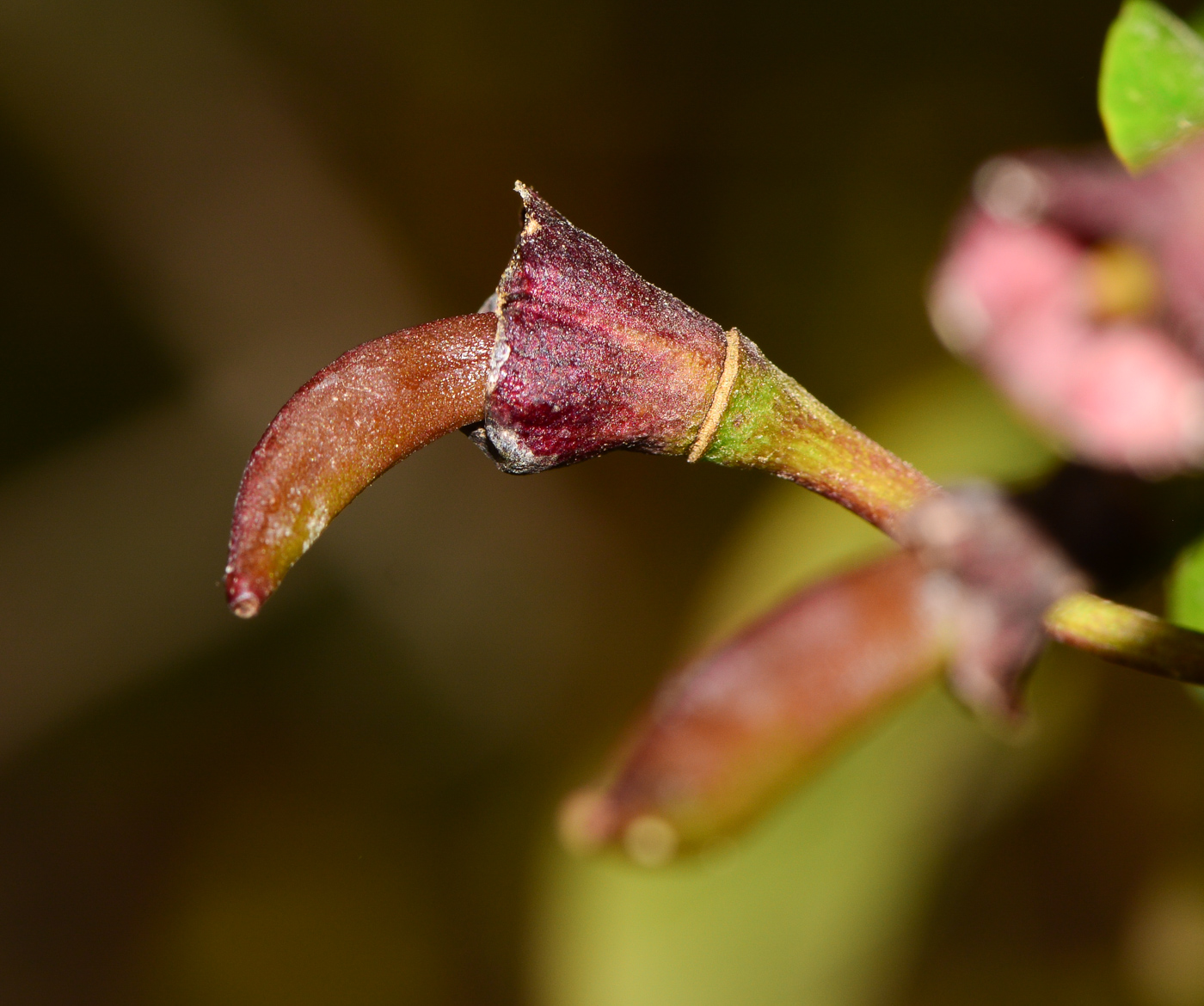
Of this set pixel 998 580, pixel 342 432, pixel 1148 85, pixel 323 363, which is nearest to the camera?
pixel 342 432

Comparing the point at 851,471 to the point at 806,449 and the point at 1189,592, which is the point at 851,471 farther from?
the point at 1189,592

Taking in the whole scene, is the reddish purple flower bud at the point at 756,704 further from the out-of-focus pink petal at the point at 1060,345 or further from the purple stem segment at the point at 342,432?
the purple stem segment at the point at 342,432

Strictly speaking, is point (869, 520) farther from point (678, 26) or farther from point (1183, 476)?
point (678, 26)

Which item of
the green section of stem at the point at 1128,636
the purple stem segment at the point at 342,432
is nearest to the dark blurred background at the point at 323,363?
the green section of stem at the point at 1128,636

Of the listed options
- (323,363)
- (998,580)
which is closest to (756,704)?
(998,580)

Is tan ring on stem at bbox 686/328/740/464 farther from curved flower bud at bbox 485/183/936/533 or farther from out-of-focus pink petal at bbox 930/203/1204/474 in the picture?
out-of-focus pink petal at bbox 930/203/1204/474
